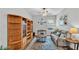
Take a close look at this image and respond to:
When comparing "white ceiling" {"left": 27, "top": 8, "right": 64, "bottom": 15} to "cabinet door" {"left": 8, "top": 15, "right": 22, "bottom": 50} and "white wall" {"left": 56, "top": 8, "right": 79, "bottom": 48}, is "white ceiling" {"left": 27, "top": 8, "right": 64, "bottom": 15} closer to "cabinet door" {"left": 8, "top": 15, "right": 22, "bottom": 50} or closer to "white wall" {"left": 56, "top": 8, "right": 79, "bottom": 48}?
"white wall" {"left": 56, "top": 8, "right": 79, "bottom": 48}

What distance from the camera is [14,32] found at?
2377 millimetres

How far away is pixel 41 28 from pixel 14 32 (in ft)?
1.60

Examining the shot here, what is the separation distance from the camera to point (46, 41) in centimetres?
244

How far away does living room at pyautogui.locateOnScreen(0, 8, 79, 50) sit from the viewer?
2.36 metres

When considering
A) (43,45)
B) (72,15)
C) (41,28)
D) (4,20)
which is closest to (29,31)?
(41,28)

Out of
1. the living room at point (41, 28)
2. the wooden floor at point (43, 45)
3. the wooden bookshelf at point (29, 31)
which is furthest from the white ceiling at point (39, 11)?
the wooden floor at point (43, 45)

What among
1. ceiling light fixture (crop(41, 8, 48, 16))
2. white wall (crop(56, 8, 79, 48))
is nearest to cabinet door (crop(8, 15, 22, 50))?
ceiling light fixture (crop(41, 8, 48, 16))

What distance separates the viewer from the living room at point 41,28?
92.8 inches

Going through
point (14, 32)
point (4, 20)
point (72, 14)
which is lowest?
point (14, 32)

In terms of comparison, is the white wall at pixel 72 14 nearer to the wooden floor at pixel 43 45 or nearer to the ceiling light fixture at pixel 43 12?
the ceiling light fixture at pixel 43 12

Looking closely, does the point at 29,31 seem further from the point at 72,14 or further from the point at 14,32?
the point at 72,14
